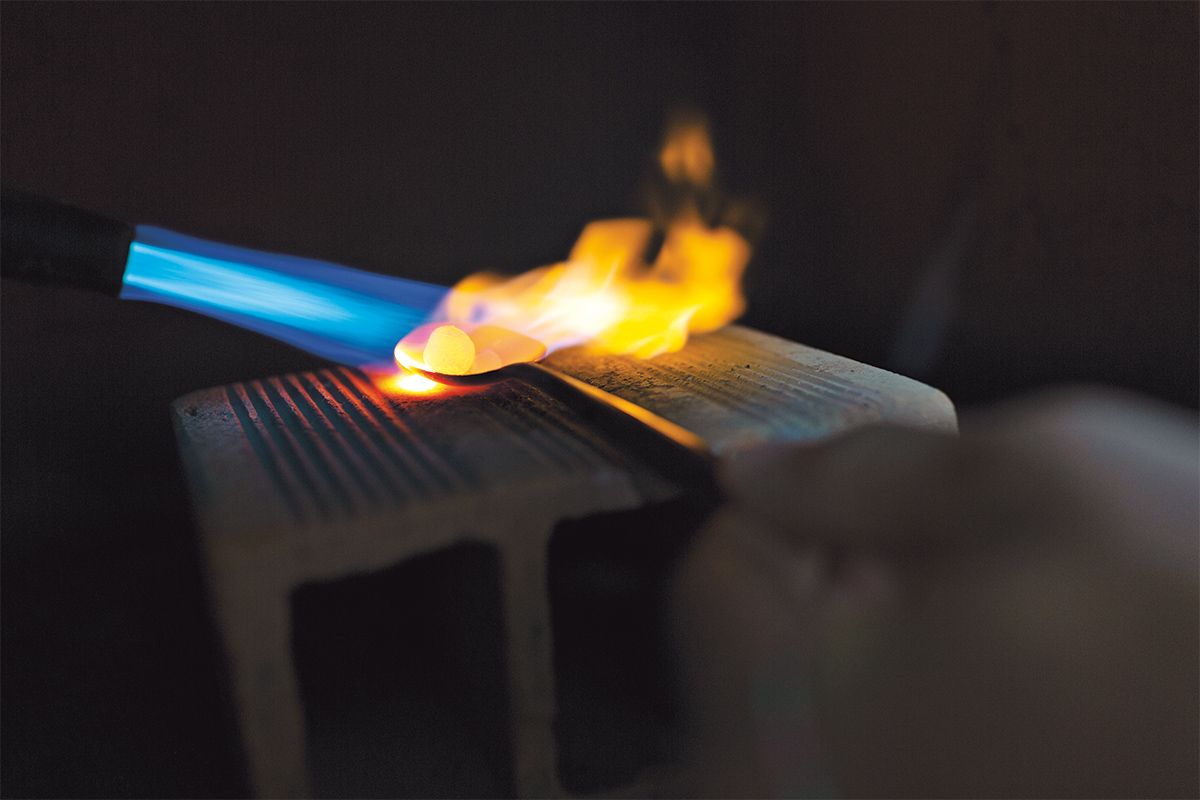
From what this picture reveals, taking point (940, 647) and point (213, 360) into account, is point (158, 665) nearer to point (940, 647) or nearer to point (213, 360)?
point (213, 360)

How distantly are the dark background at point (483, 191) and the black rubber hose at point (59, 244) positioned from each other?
406 millimetres

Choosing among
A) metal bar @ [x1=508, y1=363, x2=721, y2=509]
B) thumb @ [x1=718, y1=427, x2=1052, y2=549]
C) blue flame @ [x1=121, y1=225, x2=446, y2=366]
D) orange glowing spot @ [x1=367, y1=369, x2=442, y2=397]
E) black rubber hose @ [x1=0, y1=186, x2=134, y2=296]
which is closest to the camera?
thumb @ [x1=718, y1=427, x2=1052, y2=549]

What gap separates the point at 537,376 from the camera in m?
0.85

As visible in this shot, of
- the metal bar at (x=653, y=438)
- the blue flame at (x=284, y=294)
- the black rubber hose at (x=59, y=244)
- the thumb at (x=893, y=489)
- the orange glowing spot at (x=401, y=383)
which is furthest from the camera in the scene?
the blue flame at (x=284, y=294)

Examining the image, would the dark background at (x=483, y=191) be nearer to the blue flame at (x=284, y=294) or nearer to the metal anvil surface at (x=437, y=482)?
the blue flame at (x=284, y=294)

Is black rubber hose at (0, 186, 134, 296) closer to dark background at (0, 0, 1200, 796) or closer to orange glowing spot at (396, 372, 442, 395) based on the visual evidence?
orange glowing spot at (396, 372, 442, 395)

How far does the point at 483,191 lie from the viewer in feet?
4.46

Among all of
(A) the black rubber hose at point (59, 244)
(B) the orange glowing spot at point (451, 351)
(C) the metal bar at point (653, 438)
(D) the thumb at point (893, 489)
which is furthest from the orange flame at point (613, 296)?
(D) the thumb at point (893, 489)

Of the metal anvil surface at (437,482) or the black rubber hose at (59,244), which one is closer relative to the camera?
the metal anvil surface at (437,482)

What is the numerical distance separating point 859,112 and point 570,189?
0.46 meters

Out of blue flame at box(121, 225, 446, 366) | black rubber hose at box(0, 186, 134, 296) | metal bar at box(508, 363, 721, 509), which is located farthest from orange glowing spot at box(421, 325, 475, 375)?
black rubber hose at box(0, 186, 134, 296)

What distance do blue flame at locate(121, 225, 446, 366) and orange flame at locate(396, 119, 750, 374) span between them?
0.10 meters

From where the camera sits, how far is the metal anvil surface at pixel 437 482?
1.87 ft

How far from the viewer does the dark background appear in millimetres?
926
